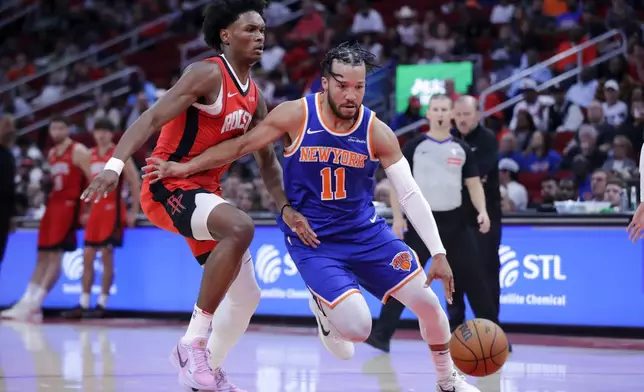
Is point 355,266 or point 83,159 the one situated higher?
point 83,159

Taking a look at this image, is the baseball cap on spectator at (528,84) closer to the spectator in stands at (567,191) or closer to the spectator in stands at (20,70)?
the spectator in stands at (567,191)

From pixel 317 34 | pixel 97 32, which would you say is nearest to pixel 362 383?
pixel 317 34

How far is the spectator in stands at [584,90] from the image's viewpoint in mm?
12758

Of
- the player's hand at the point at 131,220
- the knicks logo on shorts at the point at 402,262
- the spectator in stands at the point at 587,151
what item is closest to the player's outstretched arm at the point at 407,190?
the knicks logo on shorts at the point at 402,262

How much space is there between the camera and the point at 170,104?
5113mm

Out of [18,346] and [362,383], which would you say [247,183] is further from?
[362,383]

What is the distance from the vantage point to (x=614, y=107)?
12.1m

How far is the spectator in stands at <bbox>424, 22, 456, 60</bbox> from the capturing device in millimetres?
14652

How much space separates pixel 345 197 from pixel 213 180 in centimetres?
76

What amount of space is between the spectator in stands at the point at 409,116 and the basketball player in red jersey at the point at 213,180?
26.2 ft

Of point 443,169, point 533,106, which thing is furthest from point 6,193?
point 533,106

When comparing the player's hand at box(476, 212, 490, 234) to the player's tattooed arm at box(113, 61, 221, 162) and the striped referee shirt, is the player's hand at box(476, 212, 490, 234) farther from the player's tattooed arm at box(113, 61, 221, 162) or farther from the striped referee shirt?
the player's tattooed arm at box(113, 61, 221, 162)

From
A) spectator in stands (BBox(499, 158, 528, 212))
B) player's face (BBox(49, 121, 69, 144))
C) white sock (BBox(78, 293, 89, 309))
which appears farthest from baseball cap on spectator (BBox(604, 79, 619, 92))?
white sock (BBox(78, 293, 89, 309))

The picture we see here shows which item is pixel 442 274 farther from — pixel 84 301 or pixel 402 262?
pixel 84 301
